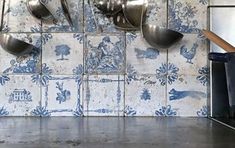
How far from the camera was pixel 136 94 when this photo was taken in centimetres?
109

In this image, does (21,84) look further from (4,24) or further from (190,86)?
(190,86)

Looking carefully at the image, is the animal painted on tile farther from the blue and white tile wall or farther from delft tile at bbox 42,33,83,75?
delft tile at bbox 42,33,83,75

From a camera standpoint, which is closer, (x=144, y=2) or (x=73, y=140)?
(x=73, y=140)

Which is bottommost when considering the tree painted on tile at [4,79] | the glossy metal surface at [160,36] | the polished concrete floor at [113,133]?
the polished concrete floor at [113,133]

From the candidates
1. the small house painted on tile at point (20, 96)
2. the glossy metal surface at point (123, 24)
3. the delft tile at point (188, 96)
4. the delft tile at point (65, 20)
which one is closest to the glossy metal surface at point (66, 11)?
the delft tile at point (65, 20)

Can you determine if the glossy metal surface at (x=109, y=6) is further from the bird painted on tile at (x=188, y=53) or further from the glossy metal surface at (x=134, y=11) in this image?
the bird painted on tile at (x=188, y=53)

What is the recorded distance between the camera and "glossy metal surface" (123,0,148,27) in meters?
1.09

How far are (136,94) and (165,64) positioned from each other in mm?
121

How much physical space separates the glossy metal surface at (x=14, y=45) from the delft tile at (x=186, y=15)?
416 millimetres

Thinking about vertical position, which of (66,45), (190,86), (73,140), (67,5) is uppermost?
(67,5)

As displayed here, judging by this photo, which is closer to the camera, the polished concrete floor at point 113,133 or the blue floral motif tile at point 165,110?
the polished concrete floor at point 113,133

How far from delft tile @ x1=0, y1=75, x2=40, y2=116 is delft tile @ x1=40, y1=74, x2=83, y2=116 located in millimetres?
21

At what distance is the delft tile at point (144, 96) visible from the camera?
109 centimetres

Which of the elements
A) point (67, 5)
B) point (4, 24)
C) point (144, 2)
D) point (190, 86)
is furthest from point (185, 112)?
point (4, 24)
